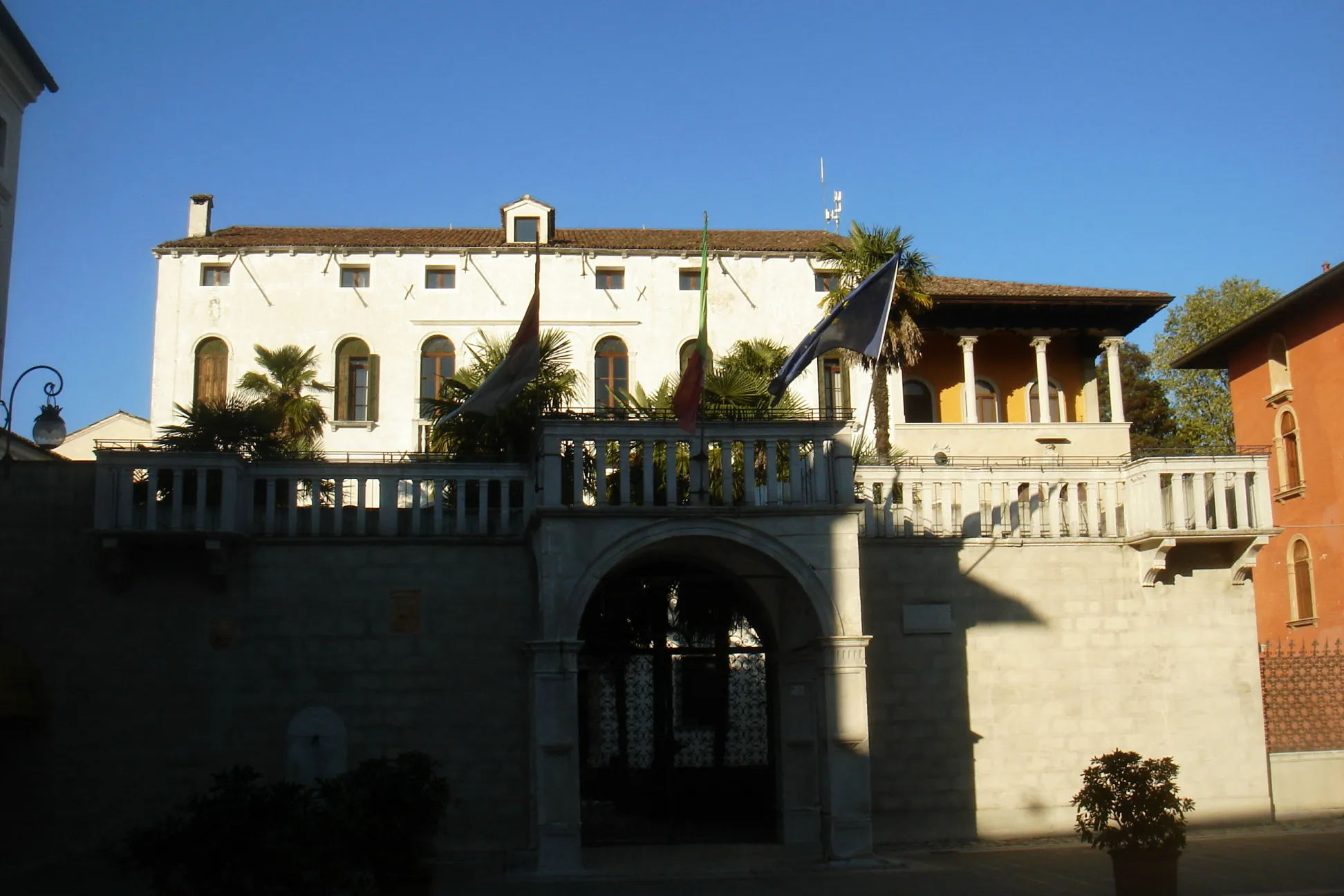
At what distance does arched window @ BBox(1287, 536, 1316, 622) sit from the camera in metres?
30.2

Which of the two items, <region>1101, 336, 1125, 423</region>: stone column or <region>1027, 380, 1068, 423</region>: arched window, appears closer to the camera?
<region>1101, 336, 1125, 423</region>: stone column

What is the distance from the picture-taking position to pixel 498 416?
1800 cm

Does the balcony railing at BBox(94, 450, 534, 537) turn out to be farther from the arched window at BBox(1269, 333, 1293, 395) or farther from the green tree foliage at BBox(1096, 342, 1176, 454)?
the green tree foliage at BBox(1096, 342, 1176, 454)

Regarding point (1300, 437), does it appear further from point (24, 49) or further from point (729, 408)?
point (24, 49)

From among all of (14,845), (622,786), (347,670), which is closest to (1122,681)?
(622,786)

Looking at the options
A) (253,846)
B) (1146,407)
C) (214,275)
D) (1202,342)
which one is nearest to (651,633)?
(253,846)

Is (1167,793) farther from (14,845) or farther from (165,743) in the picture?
(14,845)

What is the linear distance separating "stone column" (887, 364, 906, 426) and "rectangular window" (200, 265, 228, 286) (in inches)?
762

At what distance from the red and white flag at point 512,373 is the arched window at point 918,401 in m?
19.0

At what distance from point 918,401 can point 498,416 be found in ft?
57.5

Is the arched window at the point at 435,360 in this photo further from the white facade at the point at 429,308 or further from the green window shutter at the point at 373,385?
the green window shutter at the point at 373,385

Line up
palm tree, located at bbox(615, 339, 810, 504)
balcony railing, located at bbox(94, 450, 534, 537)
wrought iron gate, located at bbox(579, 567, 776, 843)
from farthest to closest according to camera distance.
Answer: wrought iron gate, located at bbox(579, 567, 776, 843), palm tree, located at bbox(615, 339, 810, 504), balcony railing, located at bbox(94, 450, 534, 537)

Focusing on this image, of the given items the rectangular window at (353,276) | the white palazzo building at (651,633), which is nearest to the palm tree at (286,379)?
the rectangular window at (353,276)

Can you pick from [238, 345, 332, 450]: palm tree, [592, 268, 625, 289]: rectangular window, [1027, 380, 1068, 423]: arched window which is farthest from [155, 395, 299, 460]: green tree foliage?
[592, 268, 625, 289]: rectangular window
